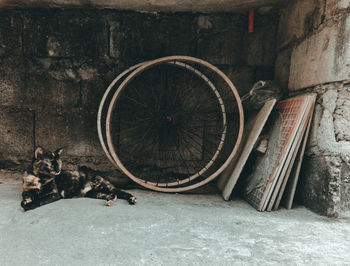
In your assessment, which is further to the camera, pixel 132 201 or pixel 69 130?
pixel 69 130

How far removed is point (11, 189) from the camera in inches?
88.9

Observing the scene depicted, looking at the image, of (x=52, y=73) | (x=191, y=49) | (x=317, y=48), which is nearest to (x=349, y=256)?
(x=317, y=48)

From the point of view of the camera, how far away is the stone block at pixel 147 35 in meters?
2.58

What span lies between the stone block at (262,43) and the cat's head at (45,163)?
2.10 metres

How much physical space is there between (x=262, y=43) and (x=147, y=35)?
123cm

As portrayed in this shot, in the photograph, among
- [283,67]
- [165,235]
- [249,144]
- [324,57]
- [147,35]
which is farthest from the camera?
[147,35]

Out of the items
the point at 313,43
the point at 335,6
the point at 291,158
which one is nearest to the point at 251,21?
the point at 313,43

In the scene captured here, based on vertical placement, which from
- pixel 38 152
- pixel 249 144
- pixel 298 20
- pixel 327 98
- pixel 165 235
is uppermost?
pixel 298 20

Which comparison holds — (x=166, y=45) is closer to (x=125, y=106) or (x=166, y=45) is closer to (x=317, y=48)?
(x=125, y=106)

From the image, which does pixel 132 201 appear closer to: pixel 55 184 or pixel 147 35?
pixel 55 184

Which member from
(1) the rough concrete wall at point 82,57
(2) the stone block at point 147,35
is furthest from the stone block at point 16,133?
(2) the stone block at point 147,35

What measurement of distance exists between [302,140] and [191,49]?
1437 millimetres

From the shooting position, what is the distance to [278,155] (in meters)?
1.93

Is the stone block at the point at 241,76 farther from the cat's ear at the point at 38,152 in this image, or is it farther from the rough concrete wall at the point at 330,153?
the cat's ear at the point at 38,152
